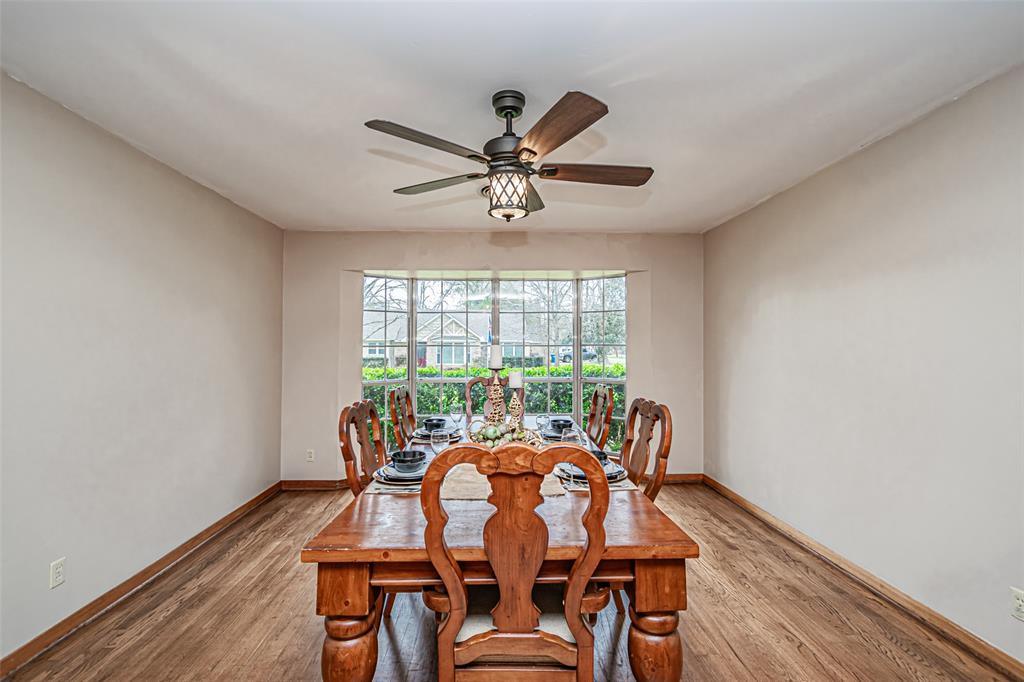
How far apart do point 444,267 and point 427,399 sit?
1.46m

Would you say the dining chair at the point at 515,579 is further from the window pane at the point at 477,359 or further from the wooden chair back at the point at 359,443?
the window pane at the point at 477,359

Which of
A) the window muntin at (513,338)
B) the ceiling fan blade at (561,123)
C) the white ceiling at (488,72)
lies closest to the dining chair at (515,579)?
the ceiling fan blade at (561,123)

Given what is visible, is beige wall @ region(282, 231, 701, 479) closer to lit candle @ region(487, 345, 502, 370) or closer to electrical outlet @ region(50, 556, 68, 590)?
lit candle @ region(487, 345, 502, 370)

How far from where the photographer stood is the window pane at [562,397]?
5.50 m

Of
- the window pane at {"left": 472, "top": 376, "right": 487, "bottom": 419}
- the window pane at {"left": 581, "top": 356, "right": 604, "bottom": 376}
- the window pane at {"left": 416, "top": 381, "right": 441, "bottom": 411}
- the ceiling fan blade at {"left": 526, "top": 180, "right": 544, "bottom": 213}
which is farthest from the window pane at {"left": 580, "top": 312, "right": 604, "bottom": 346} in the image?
the ceiling fan blade at {"left": 526, "top": 180, "right": 544, "bottom": 213}

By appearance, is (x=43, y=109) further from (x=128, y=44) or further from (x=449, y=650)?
(x=449, y=650)

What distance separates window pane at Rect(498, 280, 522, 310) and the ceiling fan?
10.0 ft

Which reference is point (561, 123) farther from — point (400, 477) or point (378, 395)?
point (378, 395)

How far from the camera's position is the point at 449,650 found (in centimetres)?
146

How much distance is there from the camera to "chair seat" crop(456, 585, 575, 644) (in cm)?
150

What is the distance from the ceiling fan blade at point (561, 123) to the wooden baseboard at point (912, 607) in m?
2.69

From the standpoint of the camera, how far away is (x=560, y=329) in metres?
5.50

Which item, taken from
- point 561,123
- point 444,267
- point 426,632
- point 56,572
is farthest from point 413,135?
point 444,267

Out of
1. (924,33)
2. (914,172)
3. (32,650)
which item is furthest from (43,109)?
(914,172)
